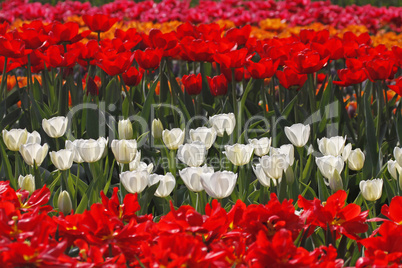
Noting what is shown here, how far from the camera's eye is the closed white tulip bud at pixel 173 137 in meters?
2.10

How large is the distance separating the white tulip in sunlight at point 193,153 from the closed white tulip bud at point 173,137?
151 mm

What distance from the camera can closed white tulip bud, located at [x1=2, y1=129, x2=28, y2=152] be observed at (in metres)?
2.12

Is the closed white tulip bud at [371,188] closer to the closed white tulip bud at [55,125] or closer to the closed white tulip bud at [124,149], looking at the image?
the closed white tulip bud at [124,149]

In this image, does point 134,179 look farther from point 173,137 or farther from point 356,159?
point 356,159

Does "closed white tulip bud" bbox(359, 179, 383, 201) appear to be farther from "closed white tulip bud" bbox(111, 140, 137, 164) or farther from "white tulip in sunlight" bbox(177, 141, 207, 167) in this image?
"closed white tulip bud" bbox(111, 140, 137, 164)

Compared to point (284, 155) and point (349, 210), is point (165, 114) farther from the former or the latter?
point (349, 210)

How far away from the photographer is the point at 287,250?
1.24 meters

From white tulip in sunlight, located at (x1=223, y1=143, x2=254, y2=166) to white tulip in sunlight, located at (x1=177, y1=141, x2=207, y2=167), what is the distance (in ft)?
0.32

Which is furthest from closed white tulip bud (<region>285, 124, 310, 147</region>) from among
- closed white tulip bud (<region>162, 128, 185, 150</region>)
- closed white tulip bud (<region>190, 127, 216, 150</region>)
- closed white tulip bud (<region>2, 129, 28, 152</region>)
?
closed white tulip bud (<region>2, 129, 28, 152</region>)

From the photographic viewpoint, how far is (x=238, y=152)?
199 cm

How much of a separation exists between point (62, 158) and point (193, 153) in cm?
46

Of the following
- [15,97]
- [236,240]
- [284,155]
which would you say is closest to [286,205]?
[236,240]

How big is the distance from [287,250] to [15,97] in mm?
2483

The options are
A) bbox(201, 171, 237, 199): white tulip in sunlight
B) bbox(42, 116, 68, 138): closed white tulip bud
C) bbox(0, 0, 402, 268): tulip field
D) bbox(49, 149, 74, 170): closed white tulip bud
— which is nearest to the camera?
bbox(0, 0, 402, 268): tulip field
